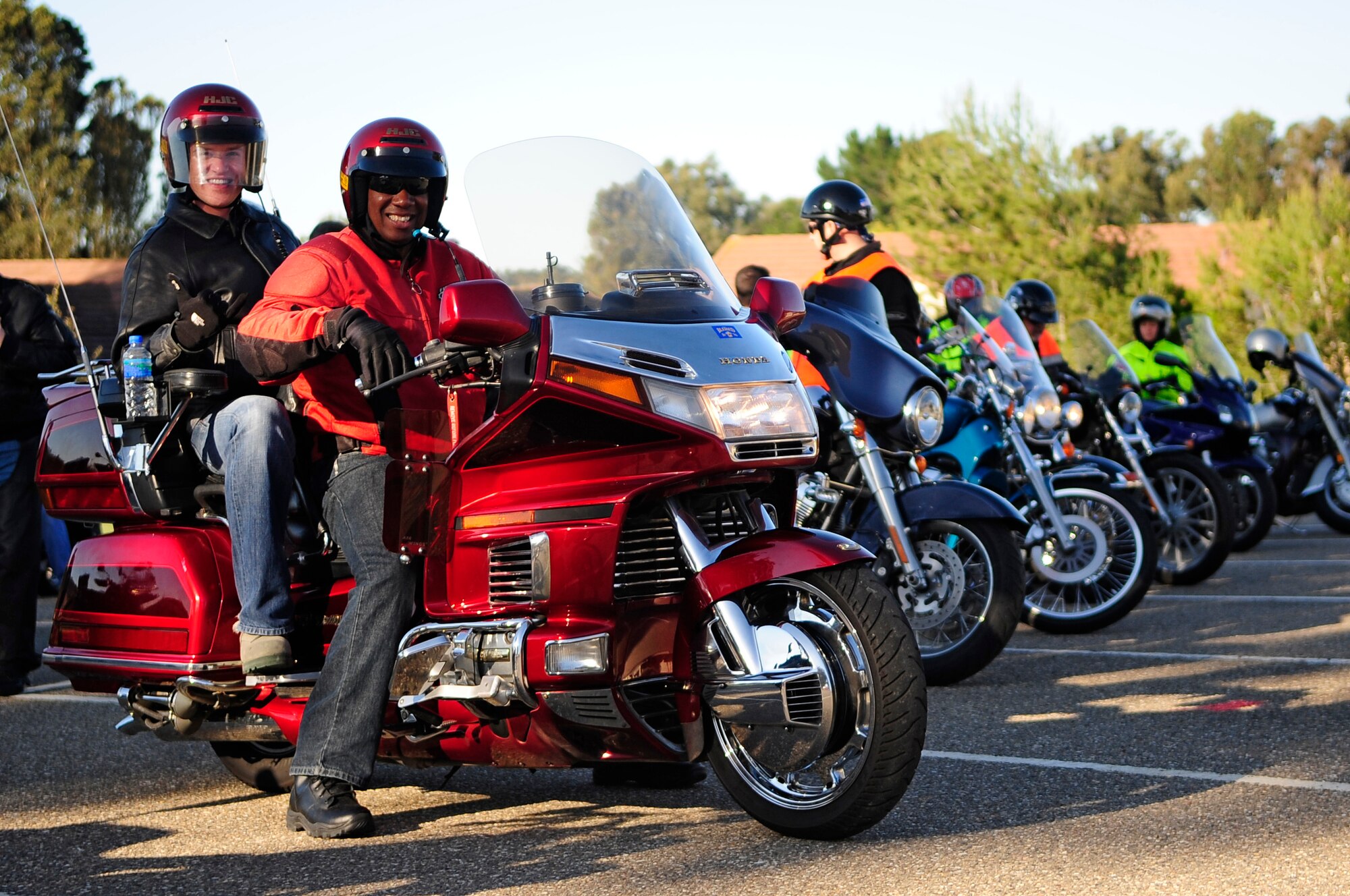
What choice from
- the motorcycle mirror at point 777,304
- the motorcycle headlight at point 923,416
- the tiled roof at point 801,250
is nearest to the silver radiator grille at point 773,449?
the motorcycle mirror at point 777,304

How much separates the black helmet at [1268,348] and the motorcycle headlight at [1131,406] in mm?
3896

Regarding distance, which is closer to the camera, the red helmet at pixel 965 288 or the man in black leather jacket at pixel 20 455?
the man in black leather jacket at pixel 20 455

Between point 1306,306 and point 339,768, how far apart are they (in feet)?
120

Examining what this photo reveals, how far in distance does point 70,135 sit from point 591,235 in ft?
144

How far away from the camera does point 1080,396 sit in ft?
35.7

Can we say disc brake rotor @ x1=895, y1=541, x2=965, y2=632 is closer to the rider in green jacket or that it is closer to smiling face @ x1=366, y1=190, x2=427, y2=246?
smiling face @ x1=366, y1=190, x2=427, y2=246

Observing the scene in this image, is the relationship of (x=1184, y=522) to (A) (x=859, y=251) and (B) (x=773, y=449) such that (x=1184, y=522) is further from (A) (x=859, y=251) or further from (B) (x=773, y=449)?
(B) (x=773, y=449)

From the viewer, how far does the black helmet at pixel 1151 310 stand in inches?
507

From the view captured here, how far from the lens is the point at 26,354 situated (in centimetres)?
753

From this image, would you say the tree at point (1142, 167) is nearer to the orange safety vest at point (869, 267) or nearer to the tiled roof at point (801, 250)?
the tiled roof at point (801, 250)

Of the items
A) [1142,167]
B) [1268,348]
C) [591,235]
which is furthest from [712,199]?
[591,235]

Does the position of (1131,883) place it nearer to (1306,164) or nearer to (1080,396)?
(1080,396)

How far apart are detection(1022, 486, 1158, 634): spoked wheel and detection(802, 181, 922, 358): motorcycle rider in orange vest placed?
4.22 ft

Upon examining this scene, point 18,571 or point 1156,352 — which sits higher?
point 1156,352
